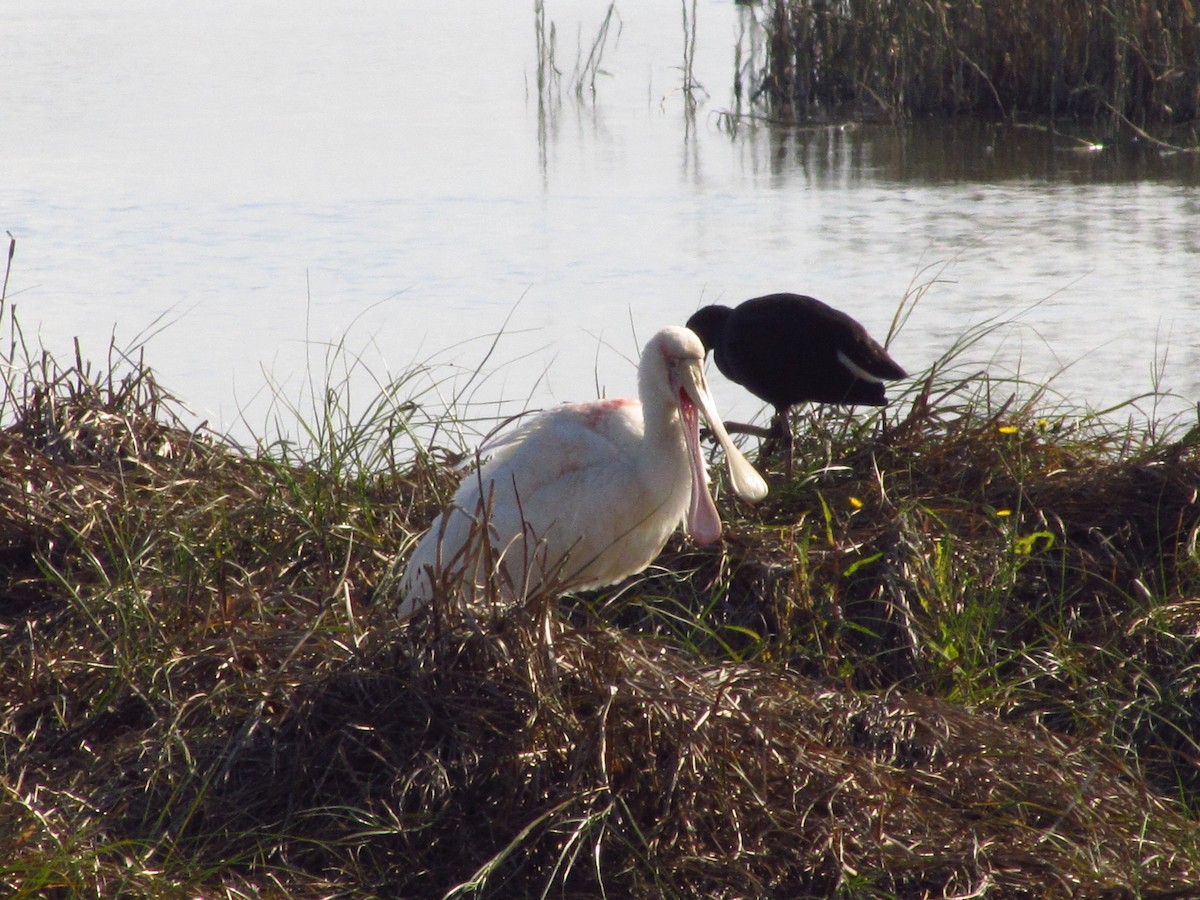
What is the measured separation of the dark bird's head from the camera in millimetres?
5363

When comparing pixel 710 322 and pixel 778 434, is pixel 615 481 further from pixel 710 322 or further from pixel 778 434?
pixel 710 322

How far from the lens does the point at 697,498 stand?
12.6ft

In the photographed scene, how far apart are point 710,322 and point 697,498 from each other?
1.67 meters

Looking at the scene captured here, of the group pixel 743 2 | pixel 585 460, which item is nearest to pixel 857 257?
pixel 585 460

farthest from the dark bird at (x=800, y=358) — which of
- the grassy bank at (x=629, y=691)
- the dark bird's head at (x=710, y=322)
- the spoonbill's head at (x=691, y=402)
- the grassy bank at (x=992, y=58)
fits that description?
the grassy bank at (x=992, y=58)

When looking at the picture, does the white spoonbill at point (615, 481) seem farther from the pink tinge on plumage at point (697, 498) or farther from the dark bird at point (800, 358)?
the dark bird at point (800, 358)

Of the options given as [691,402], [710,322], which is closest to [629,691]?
[691,402]

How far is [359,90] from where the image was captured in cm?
1413

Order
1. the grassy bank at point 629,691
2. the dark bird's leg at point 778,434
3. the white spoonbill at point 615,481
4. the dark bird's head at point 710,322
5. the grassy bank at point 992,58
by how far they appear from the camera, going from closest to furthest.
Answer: the grassy bank at point 629,691 < the white spoonbill at point 615,481 < the dark bird's leg at point 778,434 < the dark bird's head at point 710,322 < the grassy bank at point 992,58

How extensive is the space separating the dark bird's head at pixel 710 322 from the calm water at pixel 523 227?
417 mm

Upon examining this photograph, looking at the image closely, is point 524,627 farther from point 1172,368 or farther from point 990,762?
point 1172,368

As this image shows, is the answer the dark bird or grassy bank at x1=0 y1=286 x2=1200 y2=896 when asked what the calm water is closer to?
the dark bird

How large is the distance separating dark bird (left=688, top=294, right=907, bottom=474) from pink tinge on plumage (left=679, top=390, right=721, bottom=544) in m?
0.57

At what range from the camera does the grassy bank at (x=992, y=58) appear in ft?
36.2
